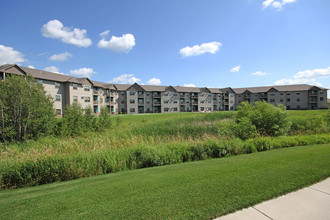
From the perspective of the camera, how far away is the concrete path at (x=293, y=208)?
262cm

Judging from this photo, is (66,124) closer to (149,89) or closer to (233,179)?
(233,179)

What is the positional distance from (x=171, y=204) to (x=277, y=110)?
A: 12.9 metres

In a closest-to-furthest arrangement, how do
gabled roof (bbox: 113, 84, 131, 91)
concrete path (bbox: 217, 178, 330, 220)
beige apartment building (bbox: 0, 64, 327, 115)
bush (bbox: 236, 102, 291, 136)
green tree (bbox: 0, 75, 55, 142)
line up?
concrete path (bbox: 217, 178, 330, 220)
green tree (bbox: 0, 75, 55, 142)
bush (bbox: 236, 102, 291, 136)
beige apartment building (bbox: 0, 64, 327, 115)
gabled roof (bbox: 113, 84, 131, 91)

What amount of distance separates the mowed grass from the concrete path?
14cm

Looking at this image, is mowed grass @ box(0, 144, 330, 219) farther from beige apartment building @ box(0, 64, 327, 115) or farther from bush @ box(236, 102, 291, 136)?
beige apartment building @ box(0, 64, 327, 115)

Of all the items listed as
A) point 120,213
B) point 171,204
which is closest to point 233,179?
point 171,204

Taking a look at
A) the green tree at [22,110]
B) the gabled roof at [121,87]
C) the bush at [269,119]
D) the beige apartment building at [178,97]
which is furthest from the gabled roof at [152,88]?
the bush at [269,119]

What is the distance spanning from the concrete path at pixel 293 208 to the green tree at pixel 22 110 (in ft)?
45.1

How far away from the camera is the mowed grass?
2916 mm

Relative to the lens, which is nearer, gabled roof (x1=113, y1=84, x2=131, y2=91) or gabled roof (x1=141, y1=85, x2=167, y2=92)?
gabled roof (x1=113, y1=84, x2=131, y2=91)

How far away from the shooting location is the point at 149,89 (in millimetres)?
60094

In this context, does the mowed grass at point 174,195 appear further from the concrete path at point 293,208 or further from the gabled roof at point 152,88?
the gabled roof at point 152,88

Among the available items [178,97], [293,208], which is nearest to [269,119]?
[293,208]

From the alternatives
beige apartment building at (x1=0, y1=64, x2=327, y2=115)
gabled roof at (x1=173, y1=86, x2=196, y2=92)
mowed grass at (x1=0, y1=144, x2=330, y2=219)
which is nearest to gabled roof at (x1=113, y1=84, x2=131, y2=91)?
beige apartment building at (x1=0, y1=64, x2=327, y2=115)
